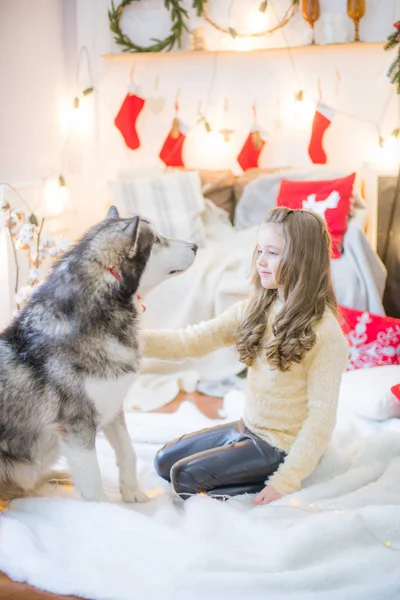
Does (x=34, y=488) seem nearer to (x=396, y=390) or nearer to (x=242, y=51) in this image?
(x=396, y=390)

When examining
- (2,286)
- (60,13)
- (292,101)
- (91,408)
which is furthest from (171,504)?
(60,13)

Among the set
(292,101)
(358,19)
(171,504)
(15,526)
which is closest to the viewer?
(15,526)

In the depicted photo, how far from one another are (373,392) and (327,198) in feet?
4.74

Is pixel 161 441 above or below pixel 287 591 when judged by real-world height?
below

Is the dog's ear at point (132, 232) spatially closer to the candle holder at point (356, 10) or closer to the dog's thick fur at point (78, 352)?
the dog's thick fur at point (78, 352)

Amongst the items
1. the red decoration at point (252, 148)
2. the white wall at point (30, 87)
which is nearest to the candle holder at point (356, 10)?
the red decoration at point (252, 148)

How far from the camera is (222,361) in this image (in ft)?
Result: 10.6

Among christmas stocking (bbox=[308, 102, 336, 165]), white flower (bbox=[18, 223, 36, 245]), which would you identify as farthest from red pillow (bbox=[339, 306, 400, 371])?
christmas stocking (bbox=[308, 102, 336, 165])

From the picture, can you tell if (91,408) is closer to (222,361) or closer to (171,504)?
(171,504)

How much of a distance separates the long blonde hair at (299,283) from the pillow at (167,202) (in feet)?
6.28

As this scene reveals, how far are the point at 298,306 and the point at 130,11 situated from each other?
129 inches

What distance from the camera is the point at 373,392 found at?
2.48 metres

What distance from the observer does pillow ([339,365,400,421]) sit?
2.41 m

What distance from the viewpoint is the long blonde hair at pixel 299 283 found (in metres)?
1.77
